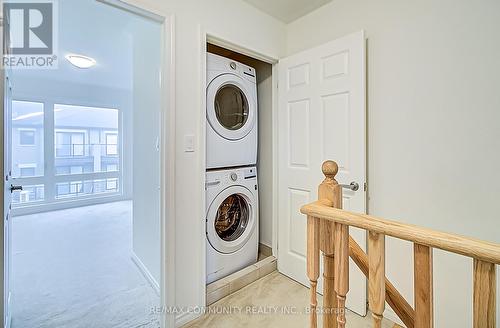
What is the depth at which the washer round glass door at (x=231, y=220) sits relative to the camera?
6.46ft

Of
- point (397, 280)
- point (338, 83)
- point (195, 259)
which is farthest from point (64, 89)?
point (397, 280)

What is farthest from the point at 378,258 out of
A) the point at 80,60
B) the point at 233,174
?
the point at 80,60

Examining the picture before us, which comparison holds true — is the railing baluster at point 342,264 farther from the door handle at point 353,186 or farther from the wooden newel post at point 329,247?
the door handle at point 353,186

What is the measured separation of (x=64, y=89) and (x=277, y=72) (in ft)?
14.9

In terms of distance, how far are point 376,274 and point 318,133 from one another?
4.33 ft

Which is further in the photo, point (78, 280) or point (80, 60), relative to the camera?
point (80, 60)

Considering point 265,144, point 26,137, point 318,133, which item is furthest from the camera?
point 26,137

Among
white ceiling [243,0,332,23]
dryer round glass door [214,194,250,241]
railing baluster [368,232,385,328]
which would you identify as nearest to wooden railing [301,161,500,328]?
railing baluster [368,232,385,328]

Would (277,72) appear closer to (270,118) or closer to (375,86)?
(270,118)

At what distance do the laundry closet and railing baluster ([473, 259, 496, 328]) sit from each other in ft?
5.15

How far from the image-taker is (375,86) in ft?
5.62

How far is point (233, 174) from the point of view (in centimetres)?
209

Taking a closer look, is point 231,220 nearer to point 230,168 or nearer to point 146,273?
point 230,168

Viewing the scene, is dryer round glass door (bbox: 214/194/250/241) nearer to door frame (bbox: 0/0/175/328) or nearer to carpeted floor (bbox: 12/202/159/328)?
door frame (bbox: 0/0/175/328)
